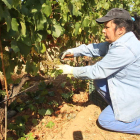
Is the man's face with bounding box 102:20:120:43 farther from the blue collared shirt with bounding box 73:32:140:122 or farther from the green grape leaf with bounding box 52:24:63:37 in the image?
the green grape leaf with bounding box 52:24:63:37

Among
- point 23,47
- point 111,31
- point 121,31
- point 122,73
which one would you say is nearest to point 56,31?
point 23,47

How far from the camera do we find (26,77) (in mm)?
2127

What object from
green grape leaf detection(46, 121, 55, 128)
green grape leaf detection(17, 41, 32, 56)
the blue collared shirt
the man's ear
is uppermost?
the man's ear

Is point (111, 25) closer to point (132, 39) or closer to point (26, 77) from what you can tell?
point (132, 39)

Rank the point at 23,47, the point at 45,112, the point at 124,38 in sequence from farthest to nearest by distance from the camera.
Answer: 1. the point at 45,112
2. the point at 124,38
3. the point at 23,47

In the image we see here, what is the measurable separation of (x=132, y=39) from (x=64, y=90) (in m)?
2.10

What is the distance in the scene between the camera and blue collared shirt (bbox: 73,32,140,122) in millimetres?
1881

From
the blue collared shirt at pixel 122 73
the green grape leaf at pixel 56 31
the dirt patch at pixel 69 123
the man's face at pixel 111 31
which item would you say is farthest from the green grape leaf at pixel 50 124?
the man's face at pixel 111 31

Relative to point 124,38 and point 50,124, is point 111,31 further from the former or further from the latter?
point 50,124

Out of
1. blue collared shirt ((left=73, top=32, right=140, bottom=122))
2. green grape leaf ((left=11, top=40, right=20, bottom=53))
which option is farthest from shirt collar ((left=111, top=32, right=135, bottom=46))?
green grape leaf ((left=11, top=40, right=20, bottom=53))

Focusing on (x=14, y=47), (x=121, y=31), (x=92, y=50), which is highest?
(x=121, y=31)

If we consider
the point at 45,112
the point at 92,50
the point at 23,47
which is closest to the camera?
the point at 23,47

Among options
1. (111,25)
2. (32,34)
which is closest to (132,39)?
(111,25)

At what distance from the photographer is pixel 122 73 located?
2.02 metres
